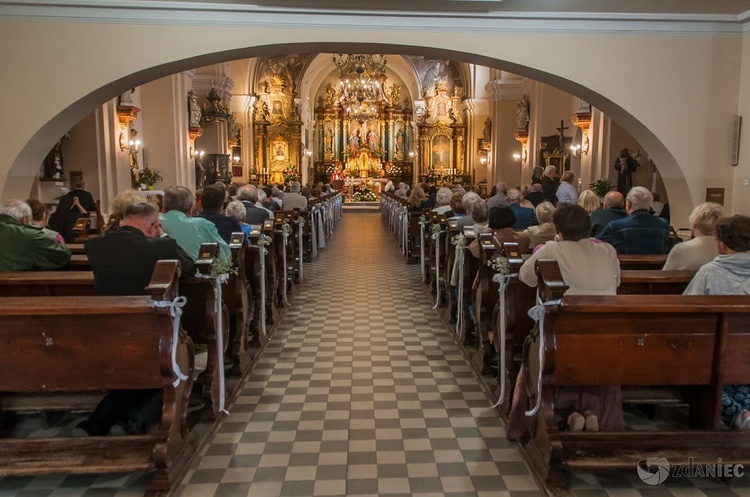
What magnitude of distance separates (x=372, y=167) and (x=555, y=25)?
2289cm

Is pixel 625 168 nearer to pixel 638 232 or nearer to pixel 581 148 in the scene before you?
pixel 581 148

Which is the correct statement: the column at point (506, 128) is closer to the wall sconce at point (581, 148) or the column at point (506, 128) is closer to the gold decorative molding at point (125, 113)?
the wall sconce at point (581, 148)

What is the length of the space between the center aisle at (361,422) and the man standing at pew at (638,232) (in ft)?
5.81

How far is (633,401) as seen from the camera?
3.51 metres

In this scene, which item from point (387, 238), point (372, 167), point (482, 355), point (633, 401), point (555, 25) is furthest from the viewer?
point (372, 167)

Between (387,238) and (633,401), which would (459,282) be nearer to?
(633,401)

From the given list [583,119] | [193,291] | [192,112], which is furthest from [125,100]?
[583,119]

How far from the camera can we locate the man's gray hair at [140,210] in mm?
3645

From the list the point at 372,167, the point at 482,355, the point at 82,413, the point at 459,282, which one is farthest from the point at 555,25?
the point at 372,167

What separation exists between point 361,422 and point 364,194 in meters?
24.6

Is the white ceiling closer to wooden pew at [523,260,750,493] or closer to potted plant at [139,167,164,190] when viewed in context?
wooden pew at [523,260,750,493]

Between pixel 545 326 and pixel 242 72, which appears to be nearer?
pixel 545 326

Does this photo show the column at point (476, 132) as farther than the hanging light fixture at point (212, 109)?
Yes

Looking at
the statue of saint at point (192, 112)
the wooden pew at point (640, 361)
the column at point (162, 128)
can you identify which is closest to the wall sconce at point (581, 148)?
the column at point (162, 128)
